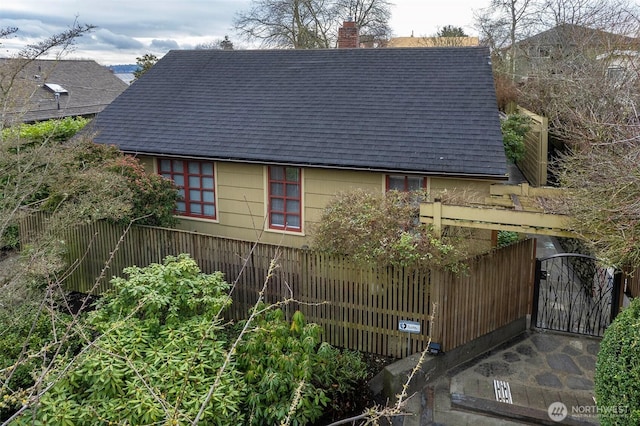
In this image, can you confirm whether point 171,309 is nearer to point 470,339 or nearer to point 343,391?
point 343,391

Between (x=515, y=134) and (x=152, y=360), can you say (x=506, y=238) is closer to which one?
(x=515, y=134)

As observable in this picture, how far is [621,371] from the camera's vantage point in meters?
4.71

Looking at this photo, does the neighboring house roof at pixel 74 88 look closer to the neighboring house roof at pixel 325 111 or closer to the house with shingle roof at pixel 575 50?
the neighboring house roof at pixel 325 111

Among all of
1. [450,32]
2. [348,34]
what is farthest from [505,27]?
[348,34]

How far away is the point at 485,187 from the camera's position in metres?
9.62

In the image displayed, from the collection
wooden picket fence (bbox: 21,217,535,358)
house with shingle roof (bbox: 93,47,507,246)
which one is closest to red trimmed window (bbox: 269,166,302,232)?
house with shingle roof (bbox: 93,47,507,246)

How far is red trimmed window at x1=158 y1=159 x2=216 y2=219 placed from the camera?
12.1 meters

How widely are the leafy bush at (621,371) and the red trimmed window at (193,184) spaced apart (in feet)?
30.0

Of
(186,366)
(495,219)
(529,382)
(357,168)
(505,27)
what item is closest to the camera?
(186,366)

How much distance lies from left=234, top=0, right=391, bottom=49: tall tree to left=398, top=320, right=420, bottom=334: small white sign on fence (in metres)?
25.7

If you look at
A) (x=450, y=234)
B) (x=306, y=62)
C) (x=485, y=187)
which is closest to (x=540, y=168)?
(x=485, y=187)

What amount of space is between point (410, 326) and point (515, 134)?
464 inches

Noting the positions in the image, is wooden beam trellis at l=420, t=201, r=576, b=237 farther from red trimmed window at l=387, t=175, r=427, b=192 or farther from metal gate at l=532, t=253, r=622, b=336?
red trimmed window at l=387, t=175, r=427, b=192

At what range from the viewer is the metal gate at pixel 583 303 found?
813 cm
